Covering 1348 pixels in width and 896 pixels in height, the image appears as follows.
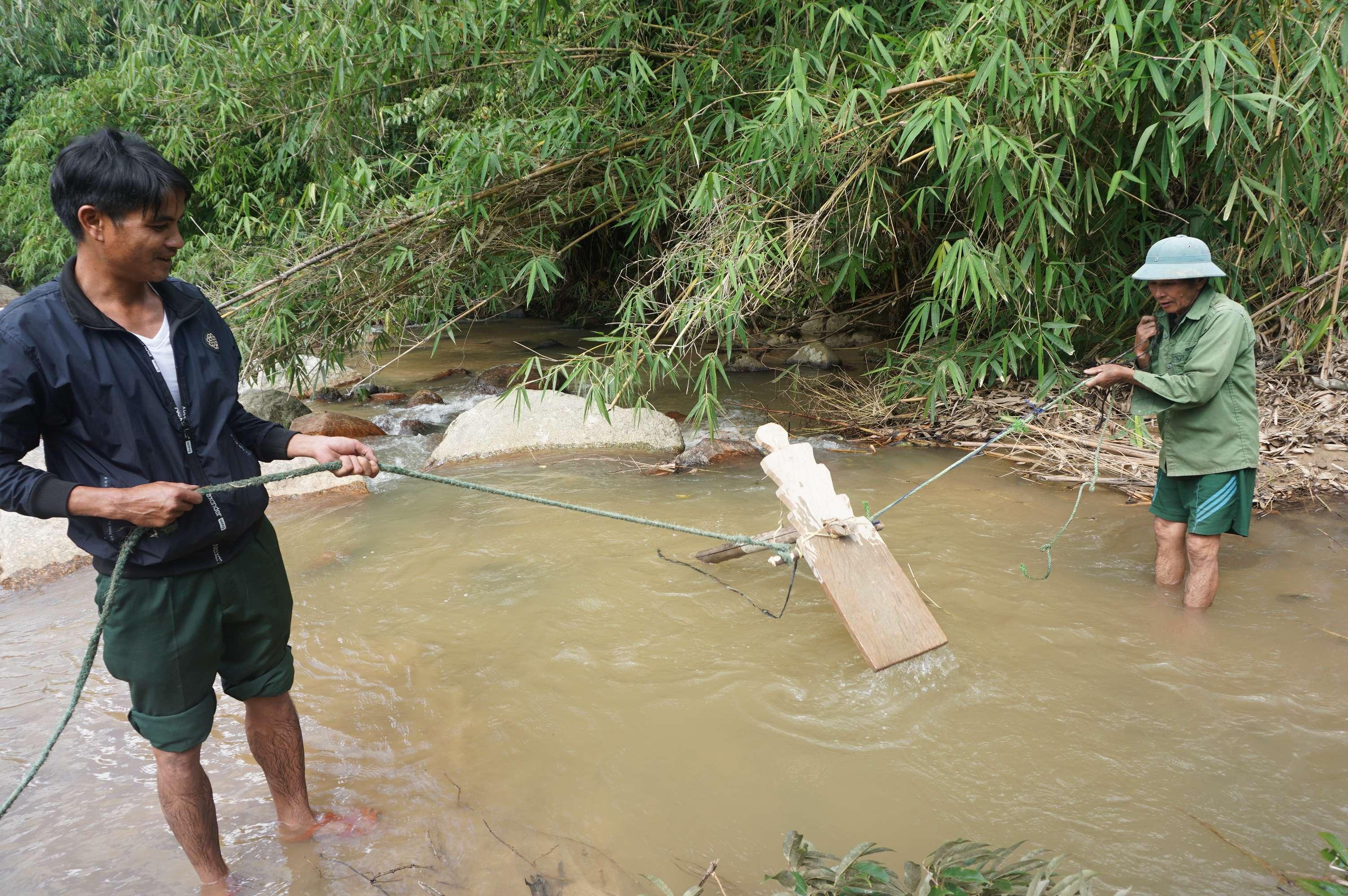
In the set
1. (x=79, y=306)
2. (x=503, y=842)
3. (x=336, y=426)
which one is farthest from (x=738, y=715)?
(x=336, y=426)

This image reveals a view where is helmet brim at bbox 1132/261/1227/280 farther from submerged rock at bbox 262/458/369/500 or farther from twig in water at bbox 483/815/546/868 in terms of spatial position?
submerged rock at bbox 262/458/369/500

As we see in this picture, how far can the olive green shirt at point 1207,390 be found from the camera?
3.28m

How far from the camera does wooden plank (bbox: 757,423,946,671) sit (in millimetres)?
3104

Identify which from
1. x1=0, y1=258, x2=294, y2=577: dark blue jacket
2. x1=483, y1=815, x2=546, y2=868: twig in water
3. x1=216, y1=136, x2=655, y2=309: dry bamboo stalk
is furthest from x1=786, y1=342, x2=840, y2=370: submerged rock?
x1=0, y1=258, x2=294, y2=577: dark blue jacket

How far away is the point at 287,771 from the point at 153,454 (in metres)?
0.96

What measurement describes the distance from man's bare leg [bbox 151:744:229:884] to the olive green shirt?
10.5 feet

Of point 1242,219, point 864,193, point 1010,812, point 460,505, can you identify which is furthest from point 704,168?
point 1010,812

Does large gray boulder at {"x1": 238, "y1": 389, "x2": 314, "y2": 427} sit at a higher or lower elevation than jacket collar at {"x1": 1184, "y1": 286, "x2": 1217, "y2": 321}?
lower

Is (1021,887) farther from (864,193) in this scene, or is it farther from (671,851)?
(864,193)


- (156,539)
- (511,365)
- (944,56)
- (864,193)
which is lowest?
(511,365)

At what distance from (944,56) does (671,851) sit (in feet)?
12.2

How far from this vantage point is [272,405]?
7.25 meters

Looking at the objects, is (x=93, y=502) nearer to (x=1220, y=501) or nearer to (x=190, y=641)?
(x=190, y=641)

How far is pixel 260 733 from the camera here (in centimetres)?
231
